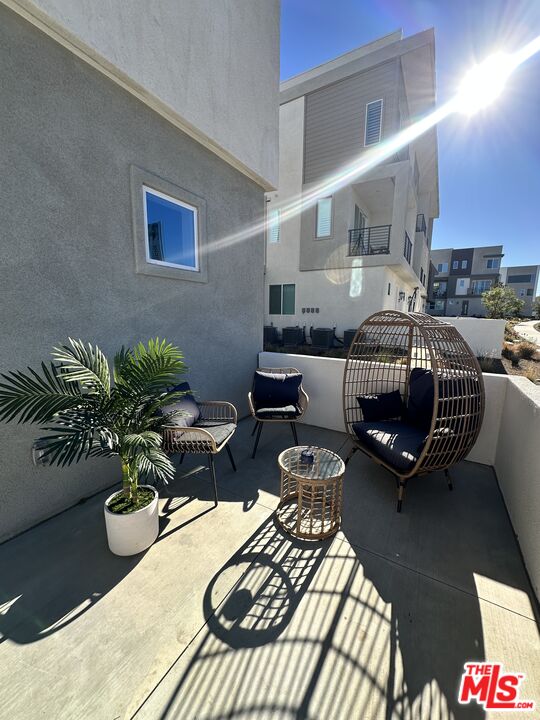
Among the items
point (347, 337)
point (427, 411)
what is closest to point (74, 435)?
point (427, 411)

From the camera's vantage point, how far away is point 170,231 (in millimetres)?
3383

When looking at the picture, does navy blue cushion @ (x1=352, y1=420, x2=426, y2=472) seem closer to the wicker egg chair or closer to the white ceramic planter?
the wicker egg chair

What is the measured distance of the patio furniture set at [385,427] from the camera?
2445 mm

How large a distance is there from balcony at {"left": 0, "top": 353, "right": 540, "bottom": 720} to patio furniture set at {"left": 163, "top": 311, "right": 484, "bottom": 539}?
0.95ft

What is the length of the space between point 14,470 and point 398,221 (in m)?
11.4

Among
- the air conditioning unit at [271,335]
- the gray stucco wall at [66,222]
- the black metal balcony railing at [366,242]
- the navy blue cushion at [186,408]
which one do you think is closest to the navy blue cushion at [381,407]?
the navy blue cushion at [186,408]

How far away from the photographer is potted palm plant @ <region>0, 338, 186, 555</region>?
6.02 feet

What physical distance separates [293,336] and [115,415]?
32.4ft

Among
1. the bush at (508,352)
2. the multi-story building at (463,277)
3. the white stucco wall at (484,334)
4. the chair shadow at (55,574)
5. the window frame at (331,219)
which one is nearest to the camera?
the chair shadow at (55,574)

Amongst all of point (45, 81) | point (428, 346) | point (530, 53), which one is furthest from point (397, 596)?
point (530, 53)

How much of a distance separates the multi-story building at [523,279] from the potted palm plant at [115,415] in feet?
179

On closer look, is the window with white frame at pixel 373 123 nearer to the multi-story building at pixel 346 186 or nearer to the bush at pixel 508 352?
the multi-story building at pixel 346 186

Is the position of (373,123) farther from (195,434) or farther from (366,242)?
(195,434)

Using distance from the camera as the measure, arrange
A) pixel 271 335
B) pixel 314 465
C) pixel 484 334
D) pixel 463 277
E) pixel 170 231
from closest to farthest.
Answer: pixel 314 465 < pixel 170 231 < pixel 484 334 < pixel 271 335 < pixel 463 277
